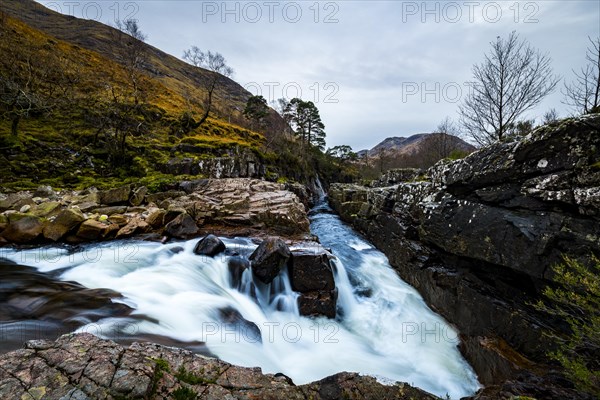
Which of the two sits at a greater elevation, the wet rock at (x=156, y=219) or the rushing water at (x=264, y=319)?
the wet rock at (x=156, y=219)

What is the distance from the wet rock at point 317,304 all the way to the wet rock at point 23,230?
8649mm

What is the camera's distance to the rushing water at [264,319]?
5059 millimetres

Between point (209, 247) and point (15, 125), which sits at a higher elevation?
point (15, 125)

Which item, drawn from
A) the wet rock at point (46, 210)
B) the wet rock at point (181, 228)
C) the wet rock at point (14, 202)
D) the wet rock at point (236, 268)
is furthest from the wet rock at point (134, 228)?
the wet rock at point (236, 268)

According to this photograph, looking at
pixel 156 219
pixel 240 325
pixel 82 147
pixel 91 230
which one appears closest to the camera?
pixel 240 325

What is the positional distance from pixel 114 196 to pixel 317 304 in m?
10.6

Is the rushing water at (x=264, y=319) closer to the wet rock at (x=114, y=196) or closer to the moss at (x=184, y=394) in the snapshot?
the moss at (x=184, y=394)

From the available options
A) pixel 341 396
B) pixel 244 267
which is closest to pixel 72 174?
pixel 244 267

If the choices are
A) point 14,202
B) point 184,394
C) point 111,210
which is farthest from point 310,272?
point 14,202

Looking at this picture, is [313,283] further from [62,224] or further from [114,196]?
[114,196]

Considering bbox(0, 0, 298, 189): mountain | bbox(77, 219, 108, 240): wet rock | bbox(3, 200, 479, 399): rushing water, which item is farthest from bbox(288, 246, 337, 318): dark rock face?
bbox(0, 0, 298, 189): mountain

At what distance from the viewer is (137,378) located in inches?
98.3

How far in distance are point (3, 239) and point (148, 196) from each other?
17.3ft

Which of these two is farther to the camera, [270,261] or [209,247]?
[209,247]
